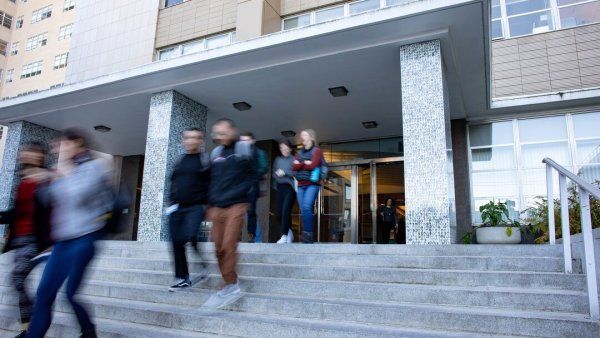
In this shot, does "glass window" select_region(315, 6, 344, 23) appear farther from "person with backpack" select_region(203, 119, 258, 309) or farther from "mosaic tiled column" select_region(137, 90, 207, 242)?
"person with backpack" select_region(203, 119, 258, 309)

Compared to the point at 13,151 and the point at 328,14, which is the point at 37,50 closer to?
the point at 13,151

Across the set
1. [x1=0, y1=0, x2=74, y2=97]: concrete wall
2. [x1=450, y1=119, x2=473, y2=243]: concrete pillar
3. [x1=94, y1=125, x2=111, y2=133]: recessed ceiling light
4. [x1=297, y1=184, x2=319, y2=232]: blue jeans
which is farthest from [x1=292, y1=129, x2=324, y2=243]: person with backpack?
[x1=0, y1=0, x2=74, y2=97]: concrete wall

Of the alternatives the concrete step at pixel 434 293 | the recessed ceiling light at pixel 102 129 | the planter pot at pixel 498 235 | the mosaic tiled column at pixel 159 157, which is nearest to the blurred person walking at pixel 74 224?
the concrete step at pixel 434 293

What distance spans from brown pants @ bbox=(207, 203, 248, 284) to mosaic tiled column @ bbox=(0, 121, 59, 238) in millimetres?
10263

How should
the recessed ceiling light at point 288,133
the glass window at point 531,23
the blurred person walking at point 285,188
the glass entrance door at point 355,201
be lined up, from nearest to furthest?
the blurred person walking at point 285,188 < the glass window at point 531,23 < the glass entrance door at point 355,201 < the recessed ceiling light at point 288,133

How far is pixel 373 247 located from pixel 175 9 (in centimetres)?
1276

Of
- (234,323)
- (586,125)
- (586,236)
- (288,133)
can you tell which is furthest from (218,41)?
(586,236)

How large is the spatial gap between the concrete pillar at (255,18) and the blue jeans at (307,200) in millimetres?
7201

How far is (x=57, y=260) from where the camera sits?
9.86 ft

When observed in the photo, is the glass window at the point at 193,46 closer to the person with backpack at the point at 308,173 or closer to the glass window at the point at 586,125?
the person with backpack at the point at 308,173

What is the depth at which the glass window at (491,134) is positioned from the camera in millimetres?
10797

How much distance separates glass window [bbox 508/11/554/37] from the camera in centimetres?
1118

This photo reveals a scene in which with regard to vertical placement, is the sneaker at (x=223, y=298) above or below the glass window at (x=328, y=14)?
below

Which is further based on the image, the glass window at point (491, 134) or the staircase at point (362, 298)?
the glass window at point (491, 134)
